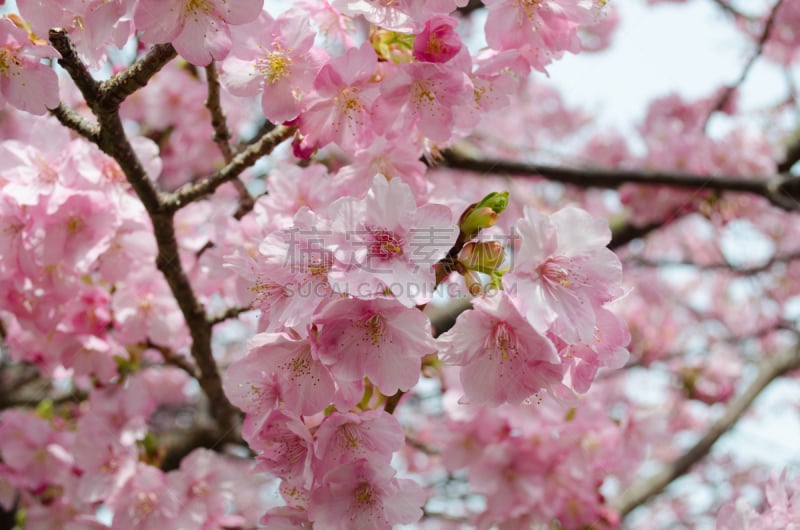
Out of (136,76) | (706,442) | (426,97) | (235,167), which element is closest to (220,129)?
(235,167)

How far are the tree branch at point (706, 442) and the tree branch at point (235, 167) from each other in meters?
2.51

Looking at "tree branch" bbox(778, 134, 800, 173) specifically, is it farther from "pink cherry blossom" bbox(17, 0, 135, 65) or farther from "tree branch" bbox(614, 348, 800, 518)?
"pink cherry blossom" bbox(17, 0, 135, 65)

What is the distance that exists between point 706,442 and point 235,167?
9.84ft

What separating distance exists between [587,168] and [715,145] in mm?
1295

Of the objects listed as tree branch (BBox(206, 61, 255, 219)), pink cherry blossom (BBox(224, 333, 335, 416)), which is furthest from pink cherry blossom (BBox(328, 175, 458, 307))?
tree branch (BBox(206, 61, 255, 219))

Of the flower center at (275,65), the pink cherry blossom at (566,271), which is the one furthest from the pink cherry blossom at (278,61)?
the pink cherry blossom at (566,271)

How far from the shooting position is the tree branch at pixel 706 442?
11.1 feet

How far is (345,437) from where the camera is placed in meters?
1.44

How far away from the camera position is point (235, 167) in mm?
1840

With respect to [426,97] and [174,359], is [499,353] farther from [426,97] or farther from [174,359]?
[174,359]

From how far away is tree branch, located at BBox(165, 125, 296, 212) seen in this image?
181 cm

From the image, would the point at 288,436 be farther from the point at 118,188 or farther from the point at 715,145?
the point at 715,145

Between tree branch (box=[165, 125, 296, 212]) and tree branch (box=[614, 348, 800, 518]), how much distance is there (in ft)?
8.24

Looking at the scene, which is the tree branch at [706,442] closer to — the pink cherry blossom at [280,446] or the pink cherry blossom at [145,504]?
the pink cherry blossom at [145,504]
